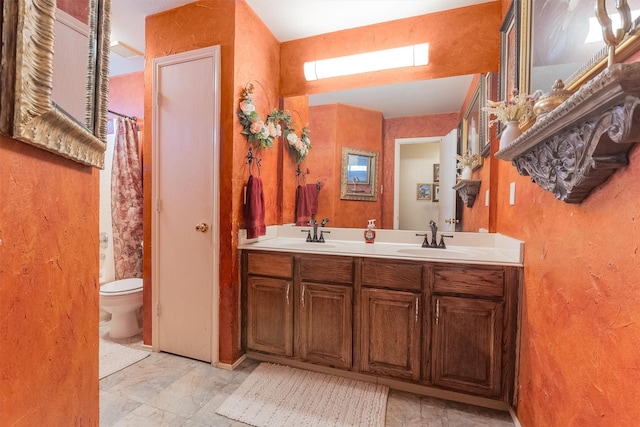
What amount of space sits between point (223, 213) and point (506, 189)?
1.79 meters

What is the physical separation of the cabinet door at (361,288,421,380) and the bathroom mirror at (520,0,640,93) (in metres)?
1.20

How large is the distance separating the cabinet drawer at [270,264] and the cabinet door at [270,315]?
0.04 metres

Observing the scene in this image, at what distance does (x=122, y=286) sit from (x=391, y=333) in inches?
87.8

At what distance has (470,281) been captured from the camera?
1583 mm

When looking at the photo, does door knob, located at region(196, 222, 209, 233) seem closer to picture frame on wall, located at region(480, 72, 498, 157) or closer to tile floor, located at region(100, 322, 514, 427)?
tile floor, located at region(100, 322, 514, 427)

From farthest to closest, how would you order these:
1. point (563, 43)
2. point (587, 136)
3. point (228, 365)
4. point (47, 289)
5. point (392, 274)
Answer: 1. point (228, 365)
2. point (392, 274)
3. point (563, 43)
4. point (587, 136)
5. point (47, 289)

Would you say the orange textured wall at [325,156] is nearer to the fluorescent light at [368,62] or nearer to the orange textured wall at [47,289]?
the fluorescent light at [368,62]

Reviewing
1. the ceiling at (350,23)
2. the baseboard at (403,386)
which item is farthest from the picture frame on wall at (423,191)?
the baseboard at (403,386)

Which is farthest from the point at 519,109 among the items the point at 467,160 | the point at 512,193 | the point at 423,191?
the point at 423,191

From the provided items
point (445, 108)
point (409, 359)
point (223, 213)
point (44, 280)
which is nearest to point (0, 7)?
point (44, 280)

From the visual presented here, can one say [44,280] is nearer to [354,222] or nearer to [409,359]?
[409,359]

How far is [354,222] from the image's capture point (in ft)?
7.77

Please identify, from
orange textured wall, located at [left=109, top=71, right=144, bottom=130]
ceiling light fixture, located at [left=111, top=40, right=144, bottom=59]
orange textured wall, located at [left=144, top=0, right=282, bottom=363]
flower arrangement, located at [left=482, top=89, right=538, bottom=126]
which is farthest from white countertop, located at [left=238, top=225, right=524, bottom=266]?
orange textured wall, located at [left=109, top=71, right=144, bottom=130]

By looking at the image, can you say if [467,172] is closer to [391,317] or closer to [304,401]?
[391,317]
